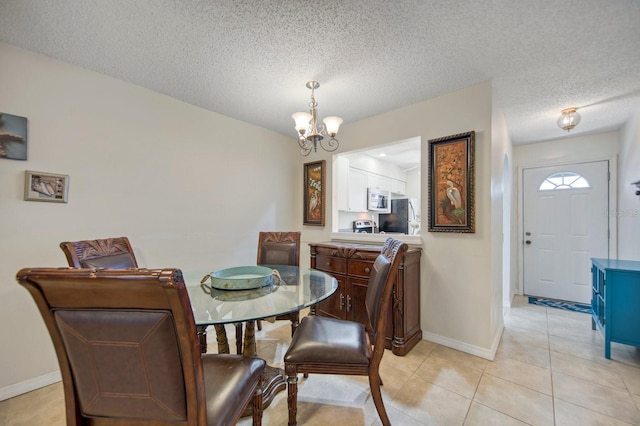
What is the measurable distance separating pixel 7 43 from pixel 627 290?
17.3ft

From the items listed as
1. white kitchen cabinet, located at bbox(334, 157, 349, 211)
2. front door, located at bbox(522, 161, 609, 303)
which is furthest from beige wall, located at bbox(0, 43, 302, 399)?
front door, located at bbox(522, 161, 609, 303)

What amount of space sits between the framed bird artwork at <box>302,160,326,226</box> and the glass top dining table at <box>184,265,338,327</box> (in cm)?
167

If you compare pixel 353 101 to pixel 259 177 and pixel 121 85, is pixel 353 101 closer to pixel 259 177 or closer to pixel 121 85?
pixel 259 177

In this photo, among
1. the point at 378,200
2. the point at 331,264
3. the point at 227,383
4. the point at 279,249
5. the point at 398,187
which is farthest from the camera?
the point at 398,187

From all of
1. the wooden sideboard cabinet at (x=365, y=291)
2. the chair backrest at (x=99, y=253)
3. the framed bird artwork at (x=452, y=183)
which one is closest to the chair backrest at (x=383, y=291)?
the wooden sideboard cabinet at (x=365, y=291)

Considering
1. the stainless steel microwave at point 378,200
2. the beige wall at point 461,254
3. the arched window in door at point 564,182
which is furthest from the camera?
the stainless steel microwave at point 378,200

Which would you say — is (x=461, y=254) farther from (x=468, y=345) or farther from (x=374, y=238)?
(x=374, y=238)

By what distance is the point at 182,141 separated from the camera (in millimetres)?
2682

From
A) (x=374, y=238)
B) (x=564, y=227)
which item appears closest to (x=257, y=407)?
(x=374, y=238)

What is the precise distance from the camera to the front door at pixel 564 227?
348 cm

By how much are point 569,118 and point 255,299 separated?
370 cm

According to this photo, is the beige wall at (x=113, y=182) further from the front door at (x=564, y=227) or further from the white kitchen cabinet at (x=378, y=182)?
the front door at (x=564, y=227)

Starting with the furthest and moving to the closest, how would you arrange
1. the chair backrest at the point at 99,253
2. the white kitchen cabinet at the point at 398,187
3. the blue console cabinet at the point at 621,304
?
the white kitchen cabinet at the point at 398,187 < the blue console cabinet at the point at 621,304 < the chair backrest at the point at 99,253

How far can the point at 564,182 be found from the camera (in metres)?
3.73
